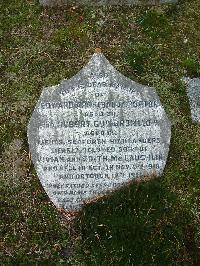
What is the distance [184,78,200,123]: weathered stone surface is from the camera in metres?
5.71

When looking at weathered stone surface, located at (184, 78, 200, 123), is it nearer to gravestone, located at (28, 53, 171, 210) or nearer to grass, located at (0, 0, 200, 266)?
grass, located at (0, 0, 200, 266)

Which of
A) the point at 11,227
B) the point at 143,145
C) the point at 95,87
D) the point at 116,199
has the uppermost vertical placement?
the point at 95,87

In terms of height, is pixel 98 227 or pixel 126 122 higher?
pixel 126 122

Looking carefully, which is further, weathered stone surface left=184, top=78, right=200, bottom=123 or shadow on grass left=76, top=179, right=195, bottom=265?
weathered stone surface left=184, top=78, right=200, bottom=123

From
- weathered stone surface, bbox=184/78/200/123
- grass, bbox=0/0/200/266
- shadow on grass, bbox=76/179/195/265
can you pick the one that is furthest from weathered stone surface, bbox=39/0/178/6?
shadow on grass, bbox=76/179/195/265

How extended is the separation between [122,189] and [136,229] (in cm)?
45

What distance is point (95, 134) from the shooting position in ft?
17.9

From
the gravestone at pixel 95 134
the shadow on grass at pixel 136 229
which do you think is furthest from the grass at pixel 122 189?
the gravestone at pixel 95 134

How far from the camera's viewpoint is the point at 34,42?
608 cm

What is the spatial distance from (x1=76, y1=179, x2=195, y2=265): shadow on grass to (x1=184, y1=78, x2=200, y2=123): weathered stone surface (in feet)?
2.90

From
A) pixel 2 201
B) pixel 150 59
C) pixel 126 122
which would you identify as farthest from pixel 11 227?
pixel 150 59

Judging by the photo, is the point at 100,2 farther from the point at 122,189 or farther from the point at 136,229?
the point at 136,229

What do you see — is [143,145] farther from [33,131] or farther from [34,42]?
[34,42]

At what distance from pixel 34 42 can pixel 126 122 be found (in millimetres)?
1464
